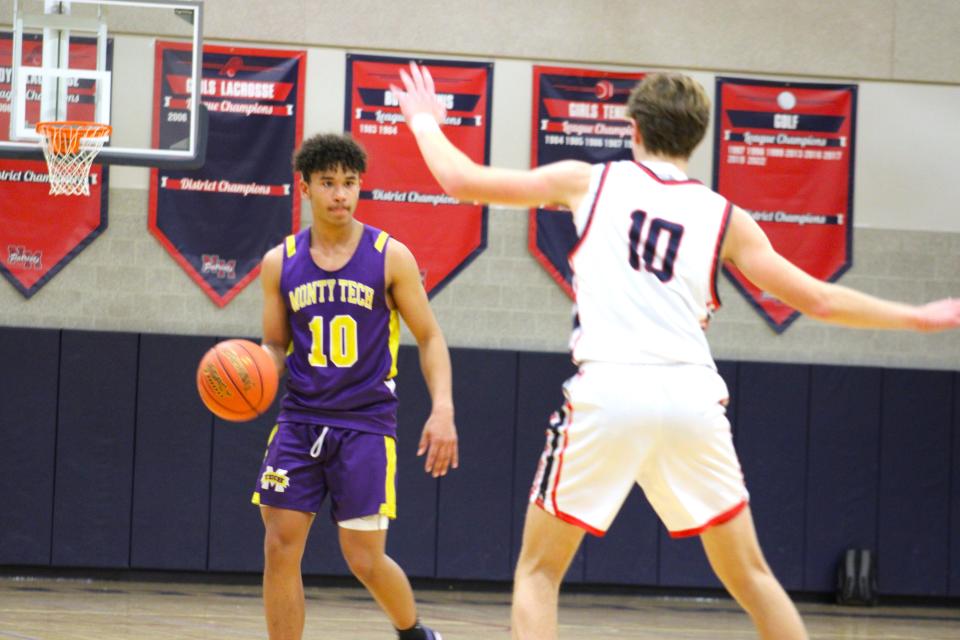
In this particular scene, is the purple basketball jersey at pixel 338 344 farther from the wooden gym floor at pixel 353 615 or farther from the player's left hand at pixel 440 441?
the wooden gym floor at pixel 353 615

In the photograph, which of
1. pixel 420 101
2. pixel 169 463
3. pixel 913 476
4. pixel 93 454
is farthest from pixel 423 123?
pixel 913 476

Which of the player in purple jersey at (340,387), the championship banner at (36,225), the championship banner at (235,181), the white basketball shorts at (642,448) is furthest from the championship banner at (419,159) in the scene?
the white basketball shorts at (642,448)

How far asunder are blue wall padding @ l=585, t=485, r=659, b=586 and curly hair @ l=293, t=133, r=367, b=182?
5838 millimetres

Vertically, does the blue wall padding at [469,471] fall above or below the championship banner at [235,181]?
below

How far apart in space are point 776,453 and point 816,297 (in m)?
7.05

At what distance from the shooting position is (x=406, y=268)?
17.1 feet

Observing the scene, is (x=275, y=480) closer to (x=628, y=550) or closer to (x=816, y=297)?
(x=816, y=297)

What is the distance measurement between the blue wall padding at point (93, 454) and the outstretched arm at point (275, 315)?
5.22 metres

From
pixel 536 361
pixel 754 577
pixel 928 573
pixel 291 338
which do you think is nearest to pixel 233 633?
pixel 291 338

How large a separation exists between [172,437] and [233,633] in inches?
118

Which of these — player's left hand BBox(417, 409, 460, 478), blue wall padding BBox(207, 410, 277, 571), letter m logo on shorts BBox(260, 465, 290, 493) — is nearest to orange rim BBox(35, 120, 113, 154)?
blue wall padding BBox(207, 410, 277, 571)

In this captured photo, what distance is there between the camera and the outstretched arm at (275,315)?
517 centimetres

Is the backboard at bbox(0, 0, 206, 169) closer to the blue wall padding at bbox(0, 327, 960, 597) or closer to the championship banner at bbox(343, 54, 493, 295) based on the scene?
the championship banner at bbox(343, 54, 493, 295)

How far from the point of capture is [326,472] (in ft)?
16.6
